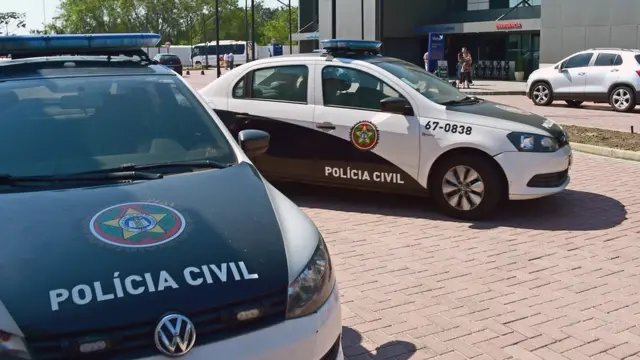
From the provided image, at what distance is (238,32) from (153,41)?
102 meters

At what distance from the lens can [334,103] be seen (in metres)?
7.43

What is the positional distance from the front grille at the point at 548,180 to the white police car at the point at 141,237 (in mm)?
3555

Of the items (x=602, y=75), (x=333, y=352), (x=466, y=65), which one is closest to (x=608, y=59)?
(x=602, y=75)

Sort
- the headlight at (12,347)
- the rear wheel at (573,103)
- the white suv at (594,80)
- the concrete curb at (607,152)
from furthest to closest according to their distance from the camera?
the rear wheel at (573,103) < the white suv at (594,80) < the concrete curb at (607,152) < the headlight at (12,347)

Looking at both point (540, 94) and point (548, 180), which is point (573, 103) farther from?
point (548, 180)

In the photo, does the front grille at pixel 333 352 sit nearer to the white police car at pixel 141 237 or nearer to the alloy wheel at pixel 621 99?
the white police car at pixel 141 237

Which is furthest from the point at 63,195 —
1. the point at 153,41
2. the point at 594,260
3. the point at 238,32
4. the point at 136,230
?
the point at 238,32

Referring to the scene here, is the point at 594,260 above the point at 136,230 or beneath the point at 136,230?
beneath

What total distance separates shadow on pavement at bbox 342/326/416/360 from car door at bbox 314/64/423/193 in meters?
3.15

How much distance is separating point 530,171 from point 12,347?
540 cm

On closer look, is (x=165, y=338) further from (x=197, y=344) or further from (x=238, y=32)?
(x=238, y=32)

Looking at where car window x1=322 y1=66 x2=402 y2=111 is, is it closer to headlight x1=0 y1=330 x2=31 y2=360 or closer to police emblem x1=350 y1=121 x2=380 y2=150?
police emblem x1=350 y1=121 x2=380 y2=150

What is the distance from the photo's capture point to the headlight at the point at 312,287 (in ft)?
8.68

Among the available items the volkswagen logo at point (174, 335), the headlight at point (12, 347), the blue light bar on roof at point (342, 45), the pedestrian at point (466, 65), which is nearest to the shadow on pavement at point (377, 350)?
the volkswagen logo at point (174, 335)
